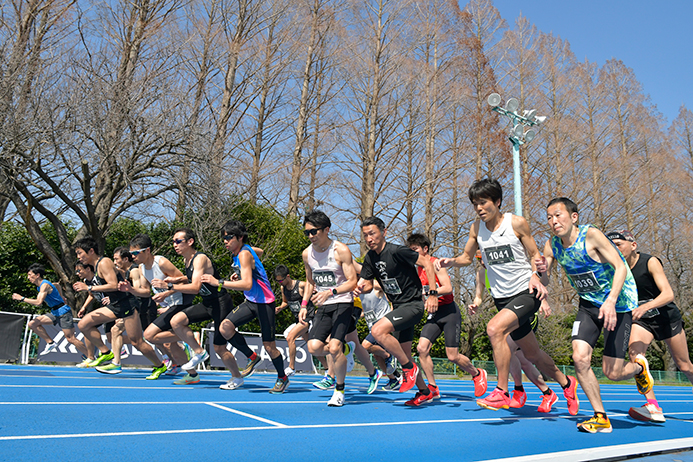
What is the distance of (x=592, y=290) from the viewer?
5.18m

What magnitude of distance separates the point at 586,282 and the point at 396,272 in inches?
85.6

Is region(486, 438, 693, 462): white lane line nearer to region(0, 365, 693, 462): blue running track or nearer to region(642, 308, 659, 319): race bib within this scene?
region(0, 365, 693, 462): blue running track

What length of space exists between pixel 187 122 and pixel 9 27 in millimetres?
4925

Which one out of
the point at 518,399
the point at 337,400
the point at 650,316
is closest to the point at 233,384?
the point at 337,400

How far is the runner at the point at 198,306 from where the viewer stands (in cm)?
740

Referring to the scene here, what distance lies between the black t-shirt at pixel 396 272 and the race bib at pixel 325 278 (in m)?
0.39

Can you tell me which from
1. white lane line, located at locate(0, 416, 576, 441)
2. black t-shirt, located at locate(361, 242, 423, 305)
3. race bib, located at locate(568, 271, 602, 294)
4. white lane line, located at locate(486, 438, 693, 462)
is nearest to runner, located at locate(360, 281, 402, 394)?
black t-shirt, located at locate(361, 242, 423, 305)

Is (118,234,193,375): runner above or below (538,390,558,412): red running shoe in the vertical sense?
above

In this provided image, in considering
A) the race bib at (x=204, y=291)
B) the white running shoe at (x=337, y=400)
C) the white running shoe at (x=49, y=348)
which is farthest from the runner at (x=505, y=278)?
the white running shoe at (x=49, y=348)

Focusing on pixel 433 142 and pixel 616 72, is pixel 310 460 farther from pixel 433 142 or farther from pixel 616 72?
pixel 616 72

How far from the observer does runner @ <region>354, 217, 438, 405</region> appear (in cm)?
629

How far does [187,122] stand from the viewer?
1459 centimetres

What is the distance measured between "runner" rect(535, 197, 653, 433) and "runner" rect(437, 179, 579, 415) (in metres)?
0.28

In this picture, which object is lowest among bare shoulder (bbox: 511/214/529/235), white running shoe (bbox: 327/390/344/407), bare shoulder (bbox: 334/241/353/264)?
white running shoe (bbox: 327/390/344/407)
